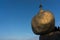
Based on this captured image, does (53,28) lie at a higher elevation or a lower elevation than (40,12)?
lower

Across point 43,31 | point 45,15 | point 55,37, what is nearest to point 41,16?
point 45,15

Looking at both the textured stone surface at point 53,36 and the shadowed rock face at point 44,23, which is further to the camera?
the textured stone surface at point 53,36

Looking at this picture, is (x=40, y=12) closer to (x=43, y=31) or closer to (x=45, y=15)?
(x=45, y=15)

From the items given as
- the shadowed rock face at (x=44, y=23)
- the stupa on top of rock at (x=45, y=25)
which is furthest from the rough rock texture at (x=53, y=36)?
the shadowed rock face at (x=44, y=23)

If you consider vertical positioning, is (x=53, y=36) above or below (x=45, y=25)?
below

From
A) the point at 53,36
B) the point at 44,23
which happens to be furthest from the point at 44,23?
the point at 53,36

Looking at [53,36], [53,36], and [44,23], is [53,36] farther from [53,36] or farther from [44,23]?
[44,23]

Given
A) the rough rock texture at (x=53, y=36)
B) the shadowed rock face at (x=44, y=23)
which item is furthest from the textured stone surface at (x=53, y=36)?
the shadowed rock face at (x=44, y=23)

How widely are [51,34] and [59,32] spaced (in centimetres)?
28

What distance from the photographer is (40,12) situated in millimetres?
5125

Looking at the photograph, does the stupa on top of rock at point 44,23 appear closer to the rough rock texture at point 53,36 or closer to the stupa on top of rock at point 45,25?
the stupa on top of rock at point 45,25

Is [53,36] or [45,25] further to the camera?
[53,36]

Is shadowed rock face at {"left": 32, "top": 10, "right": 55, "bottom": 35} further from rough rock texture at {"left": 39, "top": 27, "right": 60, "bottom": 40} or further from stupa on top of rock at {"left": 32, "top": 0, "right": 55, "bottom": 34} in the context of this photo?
rough rock texture at {"left": 39, "top": 27, "right": 60, "bottom": 40}

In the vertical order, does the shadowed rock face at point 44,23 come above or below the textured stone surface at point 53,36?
above
